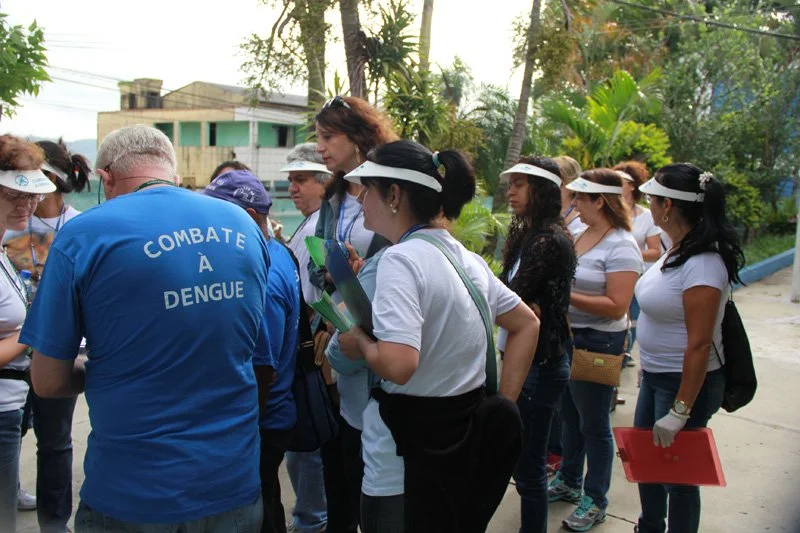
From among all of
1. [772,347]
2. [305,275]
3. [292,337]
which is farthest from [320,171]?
[772,347]

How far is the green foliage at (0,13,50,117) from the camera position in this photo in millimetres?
4203

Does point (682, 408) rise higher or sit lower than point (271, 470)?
higher

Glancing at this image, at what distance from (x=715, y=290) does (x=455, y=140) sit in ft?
18.7

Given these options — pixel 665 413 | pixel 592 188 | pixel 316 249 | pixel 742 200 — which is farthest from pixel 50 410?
pixel 742 200

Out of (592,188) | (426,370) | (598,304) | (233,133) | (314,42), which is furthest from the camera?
(233,133)

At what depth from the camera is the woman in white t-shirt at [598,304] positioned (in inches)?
152

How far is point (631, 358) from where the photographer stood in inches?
289

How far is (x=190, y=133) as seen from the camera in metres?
40.8

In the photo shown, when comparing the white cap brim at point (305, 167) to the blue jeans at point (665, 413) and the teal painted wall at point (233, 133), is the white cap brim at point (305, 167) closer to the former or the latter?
the blue jeans at point (665, 413)

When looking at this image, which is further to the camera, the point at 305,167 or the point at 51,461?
the point at 305,167

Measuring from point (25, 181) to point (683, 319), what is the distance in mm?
2792

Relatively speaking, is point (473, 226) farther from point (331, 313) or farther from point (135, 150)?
point (135, 150)

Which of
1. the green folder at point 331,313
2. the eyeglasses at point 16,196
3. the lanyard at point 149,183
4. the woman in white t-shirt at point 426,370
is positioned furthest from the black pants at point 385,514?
the eyeglasses at point 16,196

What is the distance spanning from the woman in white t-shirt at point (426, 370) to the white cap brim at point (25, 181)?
142cm
